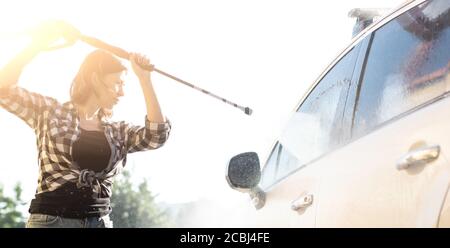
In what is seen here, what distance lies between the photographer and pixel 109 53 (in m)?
3.47

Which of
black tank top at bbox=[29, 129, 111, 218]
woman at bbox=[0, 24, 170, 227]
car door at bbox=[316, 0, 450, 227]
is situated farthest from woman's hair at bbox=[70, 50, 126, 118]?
car door at bbox=[316, 0, 450, 227]

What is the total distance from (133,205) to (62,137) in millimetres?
77965

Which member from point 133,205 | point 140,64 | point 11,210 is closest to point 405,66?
point 140,64

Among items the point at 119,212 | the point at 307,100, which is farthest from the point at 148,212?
the point at 307,100

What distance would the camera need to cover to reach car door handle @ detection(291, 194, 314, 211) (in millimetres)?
3008

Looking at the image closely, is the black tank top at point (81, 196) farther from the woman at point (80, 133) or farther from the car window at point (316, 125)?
the car window at point (316, 125)

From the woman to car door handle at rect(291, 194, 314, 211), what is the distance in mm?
758

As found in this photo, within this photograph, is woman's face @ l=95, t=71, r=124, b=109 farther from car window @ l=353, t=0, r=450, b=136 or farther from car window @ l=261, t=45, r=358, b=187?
car window @ l=353, t=0, r=450, b=136

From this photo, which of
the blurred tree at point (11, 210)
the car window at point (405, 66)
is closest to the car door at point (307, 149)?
the car window at point (405, 66)

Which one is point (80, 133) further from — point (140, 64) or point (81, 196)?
point (140, 64)

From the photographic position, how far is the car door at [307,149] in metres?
3.13

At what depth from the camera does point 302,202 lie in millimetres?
3080
